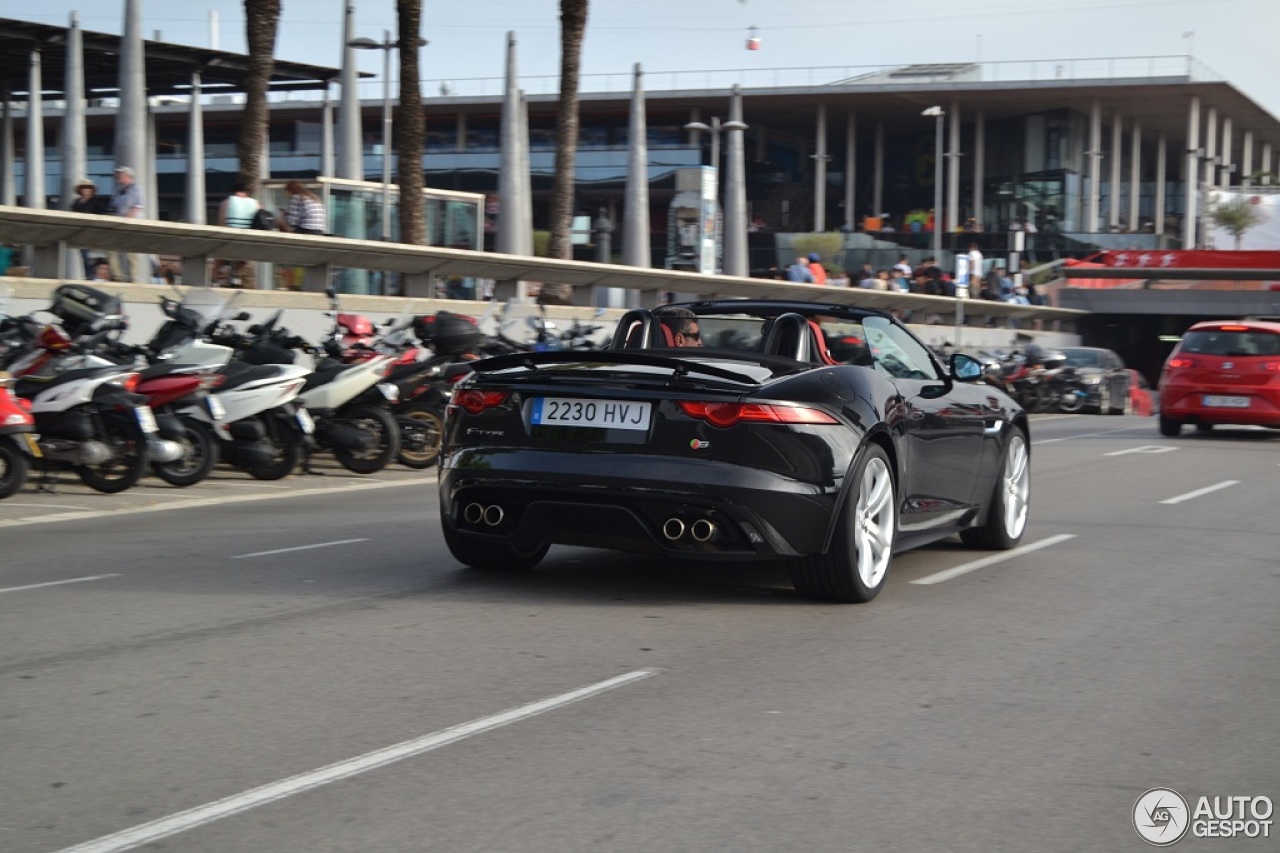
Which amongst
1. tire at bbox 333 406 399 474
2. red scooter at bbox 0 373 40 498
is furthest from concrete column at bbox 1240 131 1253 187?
red scooter at bbox 0 373 40 498

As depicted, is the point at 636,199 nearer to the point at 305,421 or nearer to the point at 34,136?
the point at 34,136

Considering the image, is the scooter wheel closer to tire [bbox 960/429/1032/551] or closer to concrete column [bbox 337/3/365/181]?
tire [bbox 960/429/1032/551]

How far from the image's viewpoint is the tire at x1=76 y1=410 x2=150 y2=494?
12.0 m

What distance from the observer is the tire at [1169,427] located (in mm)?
23297

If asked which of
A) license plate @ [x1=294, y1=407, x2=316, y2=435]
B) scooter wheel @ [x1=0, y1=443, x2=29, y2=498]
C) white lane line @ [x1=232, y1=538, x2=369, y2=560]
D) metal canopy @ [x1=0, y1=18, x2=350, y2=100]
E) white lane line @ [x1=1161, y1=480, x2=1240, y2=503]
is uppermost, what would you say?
metal canopy @ [x1=0, y1=18, x2=350, y2=100]

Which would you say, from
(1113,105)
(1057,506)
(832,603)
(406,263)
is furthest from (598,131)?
(832,603)

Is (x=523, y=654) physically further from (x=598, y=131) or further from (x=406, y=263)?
(x=598, y=131)

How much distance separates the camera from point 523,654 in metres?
6.24

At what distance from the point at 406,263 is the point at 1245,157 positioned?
8717cm

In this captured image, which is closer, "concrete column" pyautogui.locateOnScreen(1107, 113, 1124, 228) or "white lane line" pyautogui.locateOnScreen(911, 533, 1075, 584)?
"white lane line" pyautogui.locateOnScreen(911, 533, 1075, 584)

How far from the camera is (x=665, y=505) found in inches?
278

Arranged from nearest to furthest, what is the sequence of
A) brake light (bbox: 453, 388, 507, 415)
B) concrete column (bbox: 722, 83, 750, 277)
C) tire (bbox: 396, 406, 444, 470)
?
brake light (bbox: 453, 388, 507, 415)
tire (bbox: 396, 406, 444, 470)
concrete column (bbox: 722, 83, 750, 277)

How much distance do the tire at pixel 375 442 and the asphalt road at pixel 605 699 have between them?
4.55m
